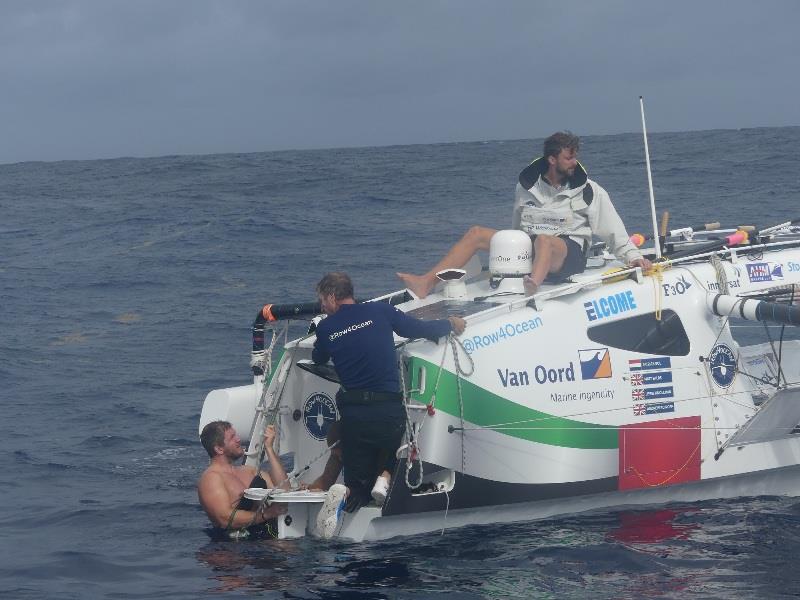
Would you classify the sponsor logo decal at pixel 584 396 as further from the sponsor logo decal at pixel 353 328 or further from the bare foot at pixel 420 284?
the bare foot at pixel 420 284

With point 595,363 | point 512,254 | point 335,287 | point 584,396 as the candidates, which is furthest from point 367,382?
point 512,254

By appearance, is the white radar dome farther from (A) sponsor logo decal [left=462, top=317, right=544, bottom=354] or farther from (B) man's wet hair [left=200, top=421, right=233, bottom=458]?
(B) man's wet hair [left=200, top=421, right=233, bottom=458]

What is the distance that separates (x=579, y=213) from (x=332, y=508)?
3.38 meters

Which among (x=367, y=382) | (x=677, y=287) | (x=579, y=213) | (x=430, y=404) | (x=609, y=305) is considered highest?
(x=579, y=213)

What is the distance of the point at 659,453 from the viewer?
28.1 ft

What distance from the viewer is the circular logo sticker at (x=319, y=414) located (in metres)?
9.01

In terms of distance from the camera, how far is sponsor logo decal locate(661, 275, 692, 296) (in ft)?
29.2

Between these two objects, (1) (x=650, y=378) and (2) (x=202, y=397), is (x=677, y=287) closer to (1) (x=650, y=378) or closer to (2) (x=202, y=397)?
(1) (x=650, y=378)

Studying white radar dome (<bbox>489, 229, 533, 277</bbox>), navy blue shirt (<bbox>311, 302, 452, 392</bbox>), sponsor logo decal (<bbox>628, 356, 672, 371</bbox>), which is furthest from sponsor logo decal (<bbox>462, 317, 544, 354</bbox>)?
white radar dome (<bbox>489, 229, 533, 277</bbox>)

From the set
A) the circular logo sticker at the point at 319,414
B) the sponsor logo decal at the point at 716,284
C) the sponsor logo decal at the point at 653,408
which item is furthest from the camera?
the sponsor logo decal at the point at 716,284

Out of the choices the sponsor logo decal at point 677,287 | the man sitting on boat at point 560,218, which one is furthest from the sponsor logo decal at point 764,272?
the man sitting on boat at point 560,218

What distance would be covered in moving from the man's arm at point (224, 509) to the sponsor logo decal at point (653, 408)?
8.80ft

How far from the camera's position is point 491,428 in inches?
319

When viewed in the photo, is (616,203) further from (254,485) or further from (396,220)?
(254,485)
